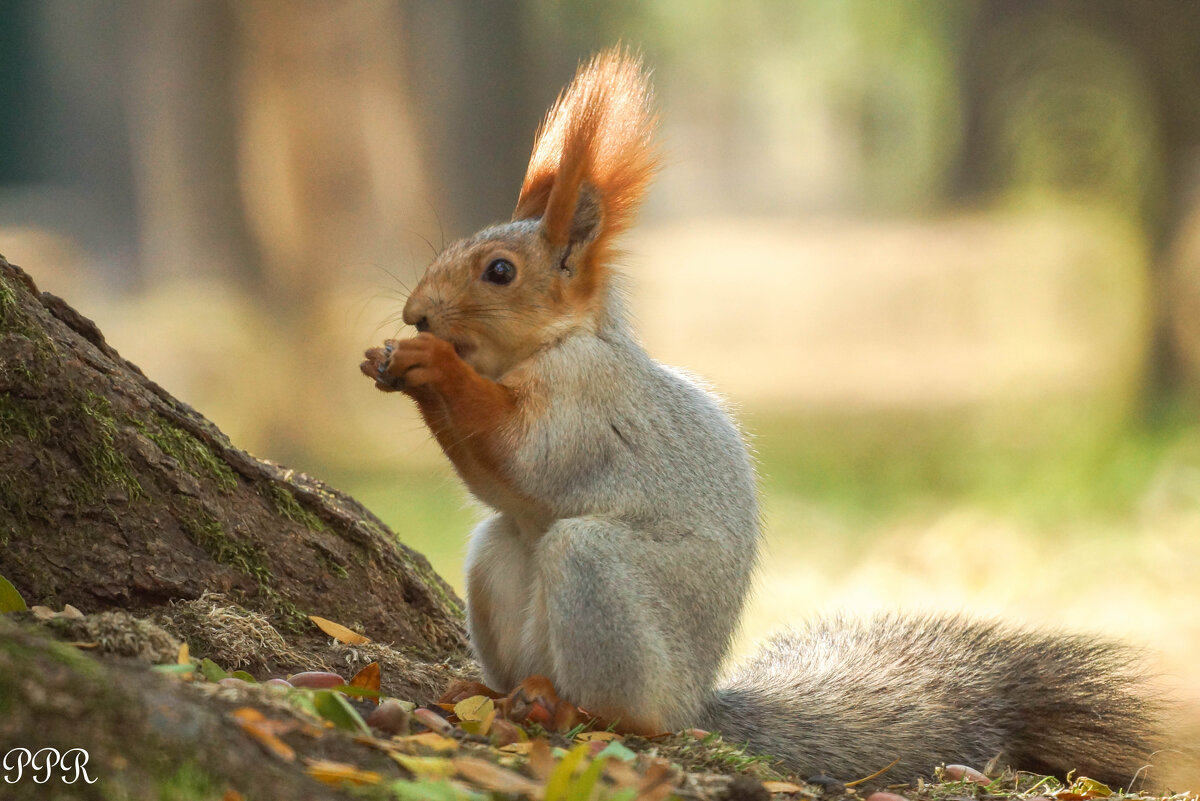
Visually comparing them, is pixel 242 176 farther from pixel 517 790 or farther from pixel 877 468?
pixel 517 790

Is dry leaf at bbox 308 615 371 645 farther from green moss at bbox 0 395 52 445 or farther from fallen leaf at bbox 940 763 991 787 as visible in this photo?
fallen leaf at bbox 940 763 991 787

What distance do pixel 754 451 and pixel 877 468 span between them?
3.93 metres

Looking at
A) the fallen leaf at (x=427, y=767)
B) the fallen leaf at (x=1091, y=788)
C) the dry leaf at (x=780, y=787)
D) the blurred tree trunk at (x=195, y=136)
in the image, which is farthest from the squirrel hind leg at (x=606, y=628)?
the blurred tree trunk at (x=195, y=136)

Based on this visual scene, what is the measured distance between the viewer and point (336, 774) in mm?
1460

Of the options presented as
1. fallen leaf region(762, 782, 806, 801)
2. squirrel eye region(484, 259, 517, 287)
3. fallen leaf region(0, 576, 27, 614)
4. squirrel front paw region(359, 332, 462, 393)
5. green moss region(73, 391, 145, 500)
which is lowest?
fallen leaf region(762, 782, 806, 801)

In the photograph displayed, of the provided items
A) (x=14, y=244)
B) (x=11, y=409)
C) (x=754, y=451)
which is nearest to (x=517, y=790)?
(x=11, y=409)

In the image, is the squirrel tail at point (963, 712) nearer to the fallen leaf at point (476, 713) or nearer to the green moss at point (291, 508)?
the fallen leaf at point (476, 713)

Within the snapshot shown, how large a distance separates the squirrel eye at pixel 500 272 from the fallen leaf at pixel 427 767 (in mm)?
1128

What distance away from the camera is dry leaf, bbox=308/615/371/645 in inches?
94.5

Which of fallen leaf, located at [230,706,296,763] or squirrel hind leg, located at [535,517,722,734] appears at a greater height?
squirrel hind leg, located at [535,517,722,734]

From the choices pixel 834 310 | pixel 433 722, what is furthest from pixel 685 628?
pixel 834 310

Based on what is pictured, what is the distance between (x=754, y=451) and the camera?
9.57ft

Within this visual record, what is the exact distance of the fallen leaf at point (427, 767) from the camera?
155cm

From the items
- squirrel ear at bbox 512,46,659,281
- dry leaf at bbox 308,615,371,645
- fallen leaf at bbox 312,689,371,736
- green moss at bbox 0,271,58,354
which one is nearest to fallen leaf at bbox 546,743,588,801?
fallen leaf at bbox 312,689,371,736
